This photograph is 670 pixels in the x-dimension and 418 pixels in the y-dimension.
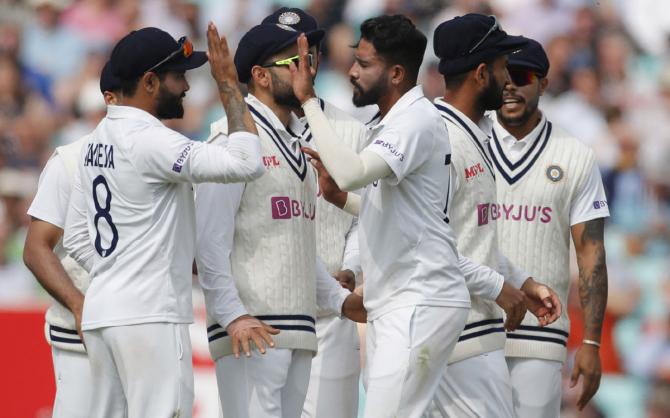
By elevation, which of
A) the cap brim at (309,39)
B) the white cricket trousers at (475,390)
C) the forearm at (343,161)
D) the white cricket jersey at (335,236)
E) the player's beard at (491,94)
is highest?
the cap brim at (309,39)

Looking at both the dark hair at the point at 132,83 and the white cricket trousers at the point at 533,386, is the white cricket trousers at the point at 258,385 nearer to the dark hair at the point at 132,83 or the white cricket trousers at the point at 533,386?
the dark hair at the point at 132,83

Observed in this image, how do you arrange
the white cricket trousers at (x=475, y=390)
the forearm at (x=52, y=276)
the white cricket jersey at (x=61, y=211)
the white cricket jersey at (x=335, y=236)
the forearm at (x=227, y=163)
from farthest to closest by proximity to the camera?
the white cricket jersey at (x=335, y=236) → the white cricket jersey at (x=61, y=211) → the forearm at (x=52, y=276) → the white cricket trousers at (x=475, y=390) → the forearm at (x=227, y=163)

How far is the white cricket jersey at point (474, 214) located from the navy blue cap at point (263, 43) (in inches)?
28.0

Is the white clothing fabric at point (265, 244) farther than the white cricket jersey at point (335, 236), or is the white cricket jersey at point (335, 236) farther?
the white cricket jersey at point (335, 236)

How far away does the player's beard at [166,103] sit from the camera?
17.6 ft

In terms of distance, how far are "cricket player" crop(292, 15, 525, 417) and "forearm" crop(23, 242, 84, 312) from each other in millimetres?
1323

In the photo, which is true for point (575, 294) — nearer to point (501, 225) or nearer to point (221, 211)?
point (501, 225)

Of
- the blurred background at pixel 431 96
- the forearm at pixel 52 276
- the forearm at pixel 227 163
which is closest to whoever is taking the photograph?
the forearm at pixel 227 163

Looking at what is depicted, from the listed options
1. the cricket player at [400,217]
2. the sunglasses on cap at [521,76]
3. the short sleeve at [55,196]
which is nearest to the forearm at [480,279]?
the cricket player at [400,217]

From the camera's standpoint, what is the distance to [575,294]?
964 centimetres

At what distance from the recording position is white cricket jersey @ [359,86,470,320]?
5293 millimetres

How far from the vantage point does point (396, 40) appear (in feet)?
17.9

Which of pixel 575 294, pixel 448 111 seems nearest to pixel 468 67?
pixel 448 111

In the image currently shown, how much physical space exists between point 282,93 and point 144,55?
2.38 ft
